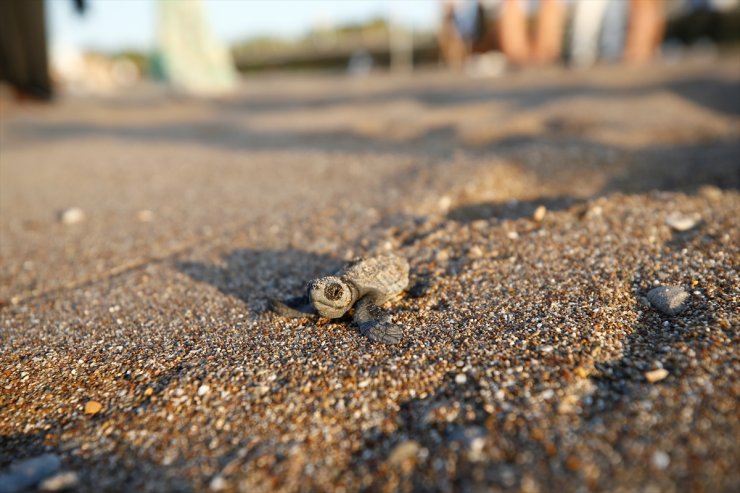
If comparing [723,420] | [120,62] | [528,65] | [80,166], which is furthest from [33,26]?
[120,62]

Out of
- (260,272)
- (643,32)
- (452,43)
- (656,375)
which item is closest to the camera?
(656,375)

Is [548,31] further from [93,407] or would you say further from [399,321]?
[93,407]

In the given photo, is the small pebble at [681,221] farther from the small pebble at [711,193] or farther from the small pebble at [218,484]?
the small pebble at [218,484]

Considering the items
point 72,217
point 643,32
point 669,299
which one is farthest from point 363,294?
point 643,32

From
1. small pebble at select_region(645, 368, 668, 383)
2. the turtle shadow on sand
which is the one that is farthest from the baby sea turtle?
small pebble at select_region(645, 368, 668, 383)

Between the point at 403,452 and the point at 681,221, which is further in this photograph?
the point at 681,221

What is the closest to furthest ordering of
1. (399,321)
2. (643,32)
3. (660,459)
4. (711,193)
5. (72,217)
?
(660,459) < (399,321) < (711,193) < (72,217) < (643,32)

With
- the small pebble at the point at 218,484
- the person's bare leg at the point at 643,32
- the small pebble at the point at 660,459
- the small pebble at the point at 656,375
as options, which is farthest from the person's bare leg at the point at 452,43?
the small pebble at the point at 218,484

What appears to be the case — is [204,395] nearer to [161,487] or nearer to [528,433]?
[161,487]
